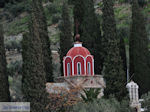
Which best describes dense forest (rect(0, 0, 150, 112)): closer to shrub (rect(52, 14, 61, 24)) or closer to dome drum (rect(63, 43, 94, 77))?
dome drum (rect(63, 43, 94, 77))

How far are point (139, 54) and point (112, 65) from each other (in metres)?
2.77

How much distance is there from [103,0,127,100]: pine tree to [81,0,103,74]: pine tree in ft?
4.99

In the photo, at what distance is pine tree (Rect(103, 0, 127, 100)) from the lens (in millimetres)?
24500

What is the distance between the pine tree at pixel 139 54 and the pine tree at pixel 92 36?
2.53 meters

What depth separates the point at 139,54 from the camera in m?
26.6

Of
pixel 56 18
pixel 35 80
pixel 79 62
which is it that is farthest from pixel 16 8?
pixel 35 80

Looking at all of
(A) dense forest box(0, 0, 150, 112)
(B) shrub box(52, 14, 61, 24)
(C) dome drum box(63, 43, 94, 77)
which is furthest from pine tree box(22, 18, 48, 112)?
(B) shrub box(52, 14, 61, 24)

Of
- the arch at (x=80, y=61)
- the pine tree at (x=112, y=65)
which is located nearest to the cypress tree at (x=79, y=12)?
the pine tree at (x=112, y=65)

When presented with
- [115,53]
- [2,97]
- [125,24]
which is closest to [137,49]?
[115,53]

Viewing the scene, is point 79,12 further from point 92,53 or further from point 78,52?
point 78,52

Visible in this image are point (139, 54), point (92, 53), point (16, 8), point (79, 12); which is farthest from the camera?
point (16, 8)

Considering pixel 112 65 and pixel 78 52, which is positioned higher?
pixel 78 52

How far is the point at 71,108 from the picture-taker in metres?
22.1

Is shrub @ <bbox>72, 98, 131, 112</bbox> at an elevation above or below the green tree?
below
